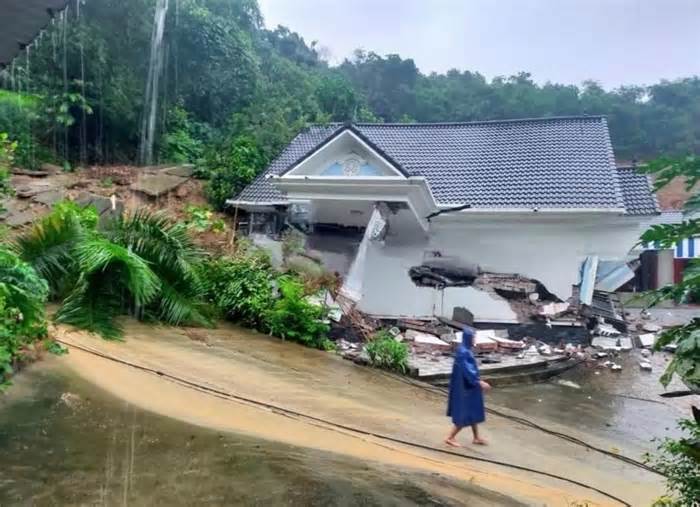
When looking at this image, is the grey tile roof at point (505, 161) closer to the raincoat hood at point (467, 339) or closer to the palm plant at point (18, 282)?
the raincoat hood at point (467, 339)

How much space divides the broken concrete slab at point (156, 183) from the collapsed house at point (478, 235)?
2.35m

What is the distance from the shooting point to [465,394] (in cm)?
713

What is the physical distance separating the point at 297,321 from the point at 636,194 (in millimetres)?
9200

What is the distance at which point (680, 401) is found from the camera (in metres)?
10.1

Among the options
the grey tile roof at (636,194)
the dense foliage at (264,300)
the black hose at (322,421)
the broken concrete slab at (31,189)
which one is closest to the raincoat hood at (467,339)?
the black hose at (322,421)

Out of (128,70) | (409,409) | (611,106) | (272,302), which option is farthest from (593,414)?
(611,106)

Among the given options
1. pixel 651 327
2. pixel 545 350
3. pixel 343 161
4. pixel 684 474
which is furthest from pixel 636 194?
pixel 684 474

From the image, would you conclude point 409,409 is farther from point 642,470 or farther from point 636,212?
point 636,212

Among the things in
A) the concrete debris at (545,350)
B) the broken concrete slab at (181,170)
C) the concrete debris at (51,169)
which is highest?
the broken concrete slab at (181,170)

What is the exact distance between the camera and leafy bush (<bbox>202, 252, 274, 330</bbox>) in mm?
11797

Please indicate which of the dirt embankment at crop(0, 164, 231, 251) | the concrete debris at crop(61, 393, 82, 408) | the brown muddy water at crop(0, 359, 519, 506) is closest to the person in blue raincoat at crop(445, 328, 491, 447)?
the brown muddy water at crop(0, 359, 519, 506)

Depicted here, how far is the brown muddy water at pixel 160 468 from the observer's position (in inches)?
185

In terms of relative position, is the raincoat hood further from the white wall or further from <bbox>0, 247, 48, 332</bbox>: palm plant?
the white wall

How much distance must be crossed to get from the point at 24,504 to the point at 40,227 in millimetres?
6921
